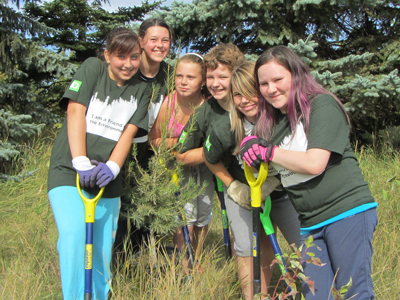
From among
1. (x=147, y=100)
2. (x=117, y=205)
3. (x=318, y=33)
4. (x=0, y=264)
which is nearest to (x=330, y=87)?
(x=318, y=33)

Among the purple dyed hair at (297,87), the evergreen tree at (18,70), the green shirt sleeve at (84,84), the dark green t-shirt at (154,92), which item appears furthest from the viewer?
the evergreen tree at (18,70)

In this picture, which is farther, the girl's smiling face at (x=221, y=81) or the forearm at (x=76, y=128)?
the girl's smiling face at (x=221, y=81)

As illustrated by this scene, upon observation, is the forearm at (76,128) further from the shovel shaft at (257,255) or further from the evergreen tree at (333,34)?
the evergreen tree at (333,34)

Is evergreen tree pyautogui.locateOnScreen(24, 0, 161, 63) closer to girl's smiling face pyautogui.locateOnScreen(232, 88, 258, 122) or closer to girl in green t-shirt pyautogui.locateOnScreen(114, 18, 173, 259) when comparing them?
girl in green t-shirt pyautogui.locateOnScreen(114, 18, 173, 259)

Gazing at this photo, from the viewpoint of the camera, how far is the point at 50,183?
2.38m

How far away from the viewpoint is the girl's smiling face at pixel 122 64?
8.23ft

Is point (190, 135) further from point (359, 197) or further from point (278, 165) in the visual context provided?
point (359, 197)

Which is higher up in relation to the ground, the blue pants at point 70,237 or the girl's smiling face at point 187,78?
the girl's smiling face at point 187,78

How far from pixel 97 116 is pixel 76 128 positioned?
0.17 m

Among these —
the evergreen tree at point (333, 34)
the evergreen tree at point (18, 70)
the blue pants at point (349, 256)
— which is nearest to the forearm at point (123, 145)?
the blue pants at point (349, 256)

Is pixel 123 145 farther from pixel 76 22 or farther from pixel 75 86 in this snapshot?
pixel 76 22

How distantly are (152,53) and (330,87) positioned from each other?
10.7 ft

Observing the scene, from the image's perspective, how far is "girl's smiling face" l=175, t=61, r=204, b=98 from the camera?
305cm

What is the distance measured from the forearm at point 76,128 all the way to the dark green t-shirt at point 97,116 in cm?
4
